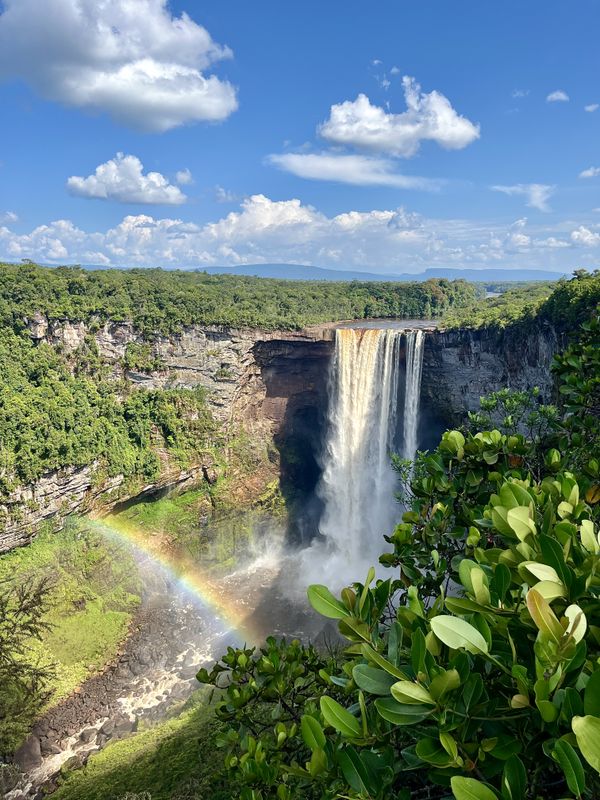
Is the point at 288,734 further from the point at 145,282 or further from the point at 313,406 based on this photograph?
the point at 145,282

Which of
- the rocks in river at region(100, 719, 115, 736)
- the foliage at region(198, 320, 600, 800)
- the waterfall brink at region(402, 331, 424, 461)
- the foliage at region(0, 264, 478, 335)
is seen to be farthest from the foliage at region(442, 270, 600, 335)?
the rocks in river at region(100, 719, 115, 736)

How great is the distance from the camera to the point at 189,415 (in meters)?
27.4

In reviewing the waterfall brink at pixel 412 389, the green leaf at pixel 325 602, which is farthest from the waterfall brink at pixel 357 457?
the green leaf at pixel 325 602

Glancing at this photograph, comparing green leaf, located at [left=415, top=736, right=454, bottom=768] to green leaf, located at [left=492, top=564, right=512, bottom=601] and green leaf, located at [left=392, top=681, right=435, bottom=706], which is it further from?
green leaf, located at [left=492, top=564, right=512, bottom=601]

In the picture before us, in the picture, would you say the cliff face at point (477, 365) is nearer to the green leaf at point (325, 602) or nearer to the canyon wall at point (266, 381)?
the canyon wall at point (266, 381)

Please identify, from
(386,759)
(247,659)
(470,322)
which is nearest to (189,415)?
(470,322)

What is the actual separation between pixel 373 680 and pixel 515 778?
517 millimetres

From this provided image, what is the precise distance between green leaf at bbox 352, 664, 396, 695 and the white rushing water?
75.1 ft

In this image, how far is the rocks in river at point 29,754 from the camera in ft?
49.3

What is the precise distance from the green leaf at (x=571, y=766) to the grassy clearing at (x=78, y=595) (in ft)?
64.9

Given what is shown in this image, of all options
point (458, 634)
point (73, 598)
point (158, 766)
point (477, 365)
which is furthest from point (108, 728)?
point (477, 365)

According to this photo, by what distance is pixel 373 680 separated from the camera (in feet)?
6.00

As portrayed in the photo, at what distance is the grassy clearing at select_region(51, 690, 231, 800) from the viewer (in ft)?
38.5

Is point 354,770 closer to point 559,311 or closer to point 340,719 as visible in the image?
point 340,719
